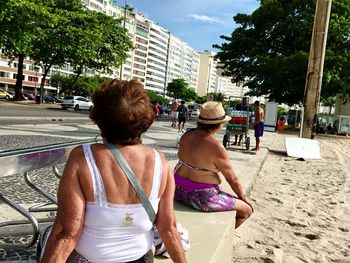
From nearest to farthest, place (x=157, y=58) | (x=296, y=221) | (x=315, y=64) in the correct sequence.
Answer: (x=296, y=221) → (x=315, y=64) → (x=157, y=58)

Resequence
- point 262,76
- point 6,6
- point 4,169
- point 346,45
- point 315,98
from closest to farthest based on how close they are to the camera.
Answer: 1. point 4,169
2. point 315,98
3. point 6,6
4. point 346,45
5. point 262,76

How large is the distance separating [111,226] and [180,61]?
18411 centimetres

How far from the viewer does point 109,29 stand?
142 feet

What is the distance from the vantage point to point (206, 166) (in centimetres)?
434

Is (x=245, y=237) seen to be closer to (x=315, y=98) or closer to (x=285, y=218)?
(x=285, y=218)

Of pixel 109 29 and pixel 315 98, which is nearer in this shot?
pixel 315 98

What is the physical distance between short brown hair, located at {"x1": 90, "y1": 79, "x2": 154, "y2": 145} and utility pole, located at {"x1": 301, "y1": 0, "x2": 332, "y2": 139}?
52.2 ft

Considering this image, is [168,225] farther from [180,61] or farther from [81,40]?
[180,61]

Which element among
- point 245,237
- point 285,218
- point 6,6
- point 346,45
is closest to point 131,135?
point 245,237

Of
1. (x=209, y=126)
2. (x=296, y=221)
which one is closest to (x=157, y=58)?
(x=296, y=221)

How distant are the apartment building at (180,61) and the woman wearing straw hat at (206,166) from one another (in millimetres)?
168704

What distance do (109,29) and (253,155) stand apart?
33.2 m

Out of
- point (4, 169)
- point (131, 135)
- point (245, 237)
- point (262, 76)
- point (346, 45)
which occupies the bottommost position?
point (245, 237)

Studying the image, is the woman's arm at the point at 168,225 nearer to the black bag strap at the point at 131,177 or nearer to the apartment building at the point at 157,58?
the black bag strap at the point at 131,177
